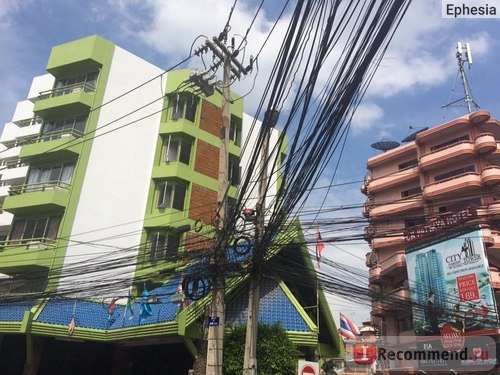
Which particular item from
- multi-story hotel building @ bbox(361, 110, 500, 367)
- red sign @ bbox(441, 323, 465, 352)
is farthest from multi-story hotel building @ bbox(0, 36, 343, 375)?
red sign @ bbox(441, 323, 465, 352)

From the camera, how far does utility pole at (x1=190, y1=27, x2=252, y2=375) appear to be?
9.15m

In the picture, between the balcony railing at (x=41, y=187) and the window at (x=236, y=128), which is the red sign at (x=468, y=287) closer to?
the window at (x=236, y=128)

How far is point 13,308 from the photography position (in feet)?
55.5

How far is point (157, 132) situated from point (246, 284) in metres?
13.4

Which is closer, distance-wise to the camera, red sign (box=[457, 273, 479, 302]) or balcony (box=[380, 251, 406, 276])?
red sign (box=[457, 273, 479, 302])

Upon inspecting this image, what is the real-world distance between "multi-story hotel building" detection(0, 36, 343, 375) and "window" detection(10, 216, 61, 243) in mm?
56

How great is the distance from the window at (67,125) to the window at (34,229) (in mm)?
4477

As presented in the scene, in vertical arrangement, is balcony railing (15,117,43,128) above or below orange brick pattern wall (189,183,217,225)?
above

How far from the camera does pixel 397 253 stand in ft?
113

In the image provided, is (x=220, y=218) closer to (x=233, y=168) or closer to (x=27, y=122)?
(x=233, y=168)

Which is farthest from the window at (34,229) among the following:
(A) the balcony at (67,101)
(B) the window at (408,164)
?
(B) the window at (408,164)

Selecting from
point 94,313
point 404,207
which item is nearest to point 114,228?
point 94,313

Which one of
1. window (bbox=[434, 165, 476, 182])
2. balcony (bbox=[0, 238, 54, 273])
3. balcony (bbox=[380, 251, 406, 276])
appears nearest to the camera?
balcony (bbox=[0, 238, 54, 273])

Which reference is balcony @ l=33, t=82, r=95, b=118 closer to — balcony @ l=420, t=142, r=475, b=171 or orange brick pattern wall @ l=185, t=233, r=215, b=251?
orange brick pattern wall @ l=185, t=233, r=215, b=251
